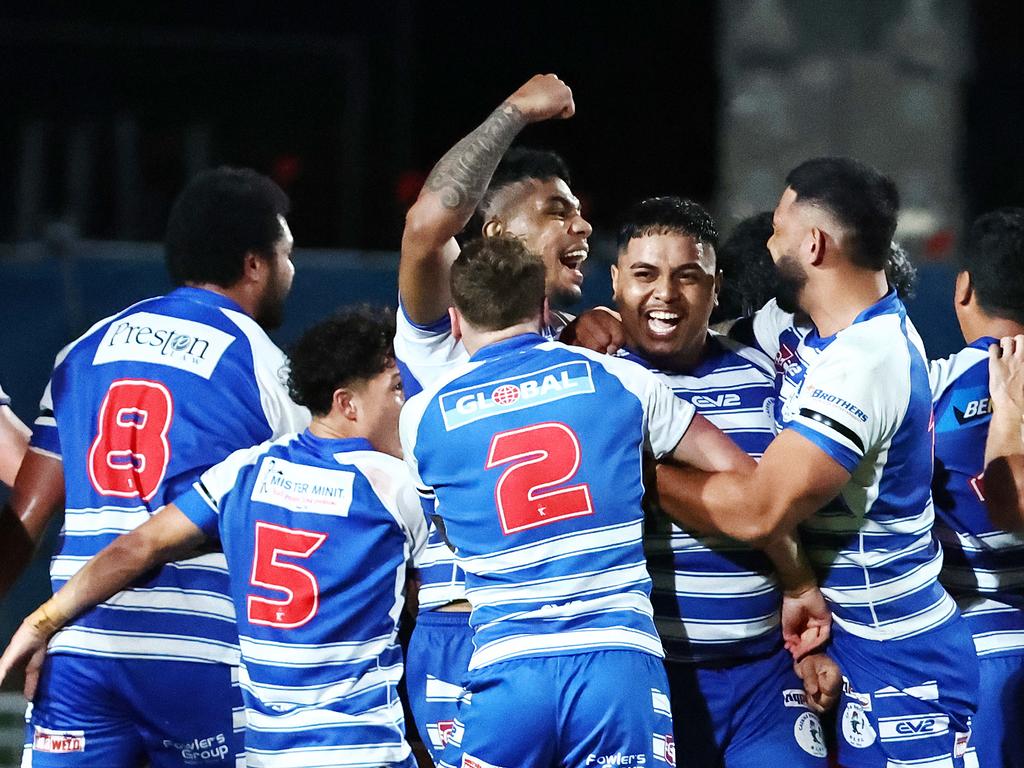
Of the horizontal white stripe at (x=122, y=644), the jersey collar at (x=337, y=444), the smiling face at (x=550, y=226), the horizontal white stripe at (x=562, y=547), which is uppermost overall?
the smiling face at (x=550, y=226)

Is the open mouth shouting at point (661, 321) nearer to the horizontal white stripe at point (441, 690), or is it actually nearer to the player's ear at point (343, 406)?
the player's ear at point (343, 406)

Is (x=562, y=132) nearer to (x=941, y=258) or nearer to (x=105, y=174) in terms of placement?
(x=105, y=174)

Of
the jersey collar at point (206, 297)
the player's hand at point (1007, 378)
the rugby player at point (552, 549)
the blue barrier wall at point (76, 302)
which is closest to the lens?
the rugby player at point (552, 549)

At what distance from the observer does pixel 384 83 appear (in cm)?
1769

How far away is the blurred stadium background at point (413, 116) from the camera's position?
28.5 feet

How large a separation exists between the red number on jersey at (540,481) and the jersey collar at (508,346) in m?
0.25

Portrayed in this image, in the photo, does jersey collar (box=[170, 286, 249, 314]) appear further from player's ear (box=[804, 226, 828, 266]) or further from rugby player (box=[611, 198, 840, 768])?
player's ear (box=[804, 226, 828, 266])

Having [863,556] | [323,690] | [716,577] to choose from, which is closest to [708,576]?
[716,577]

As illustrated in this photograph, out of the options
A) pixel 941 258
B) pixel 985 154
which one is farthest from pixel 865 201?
pixel 985 154

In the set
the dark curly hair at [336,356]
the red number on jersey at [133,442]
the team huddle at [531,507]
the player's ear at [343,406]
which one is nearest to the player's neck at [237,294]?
the team huddle at [531,507]

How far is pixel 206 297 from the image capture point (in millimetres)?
4684

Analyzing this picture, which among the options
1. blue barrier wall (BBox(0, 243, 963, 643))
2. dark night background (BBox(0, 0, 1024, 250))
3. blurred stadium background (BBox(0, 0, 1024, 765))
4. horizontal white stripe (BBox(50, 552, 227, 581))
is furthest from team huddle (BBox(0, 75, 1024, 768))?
dark night background (BBox(0, 0, 1024, 250))

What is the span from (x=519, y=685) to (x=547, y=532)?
0.38 m

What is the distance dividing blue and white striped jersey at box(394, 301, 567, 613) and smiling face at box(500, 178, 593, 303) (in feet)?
1.81
